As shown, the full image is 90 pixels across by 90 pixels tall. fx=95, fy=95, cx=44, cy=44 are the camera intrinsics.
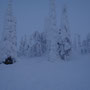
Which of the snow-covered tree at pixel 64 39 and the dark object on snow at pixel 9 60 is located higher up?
the snow-covered tree at pixel 64 39

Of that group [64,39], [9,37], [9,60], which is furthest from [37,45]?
[9,60]

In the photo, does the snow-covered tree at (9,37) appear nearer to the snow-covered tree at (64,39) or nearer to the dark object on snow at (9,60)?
the dark object on snow at (9,60)

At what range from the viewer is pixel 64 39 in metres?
24.0

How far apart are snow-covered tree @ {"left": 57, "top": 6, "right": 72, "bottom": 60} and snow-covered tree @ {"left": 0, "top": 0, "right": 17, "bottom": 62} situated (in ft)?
35.9

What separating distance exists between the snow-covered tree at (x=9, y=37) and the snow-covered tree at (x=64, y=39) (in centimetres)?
1095

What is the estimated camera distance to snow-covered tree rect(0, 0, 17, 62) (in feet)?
59.0

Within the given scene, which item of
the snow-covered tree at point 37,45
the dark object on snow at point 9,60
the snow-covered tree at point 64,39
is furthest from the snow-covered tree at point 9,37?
the snow-covered tree at point 37,45

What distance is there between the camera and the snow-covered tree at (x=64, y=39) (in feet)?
76.9

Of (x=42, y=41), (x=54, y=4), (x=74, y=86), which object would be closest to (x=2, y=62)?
(x=74, y=86)

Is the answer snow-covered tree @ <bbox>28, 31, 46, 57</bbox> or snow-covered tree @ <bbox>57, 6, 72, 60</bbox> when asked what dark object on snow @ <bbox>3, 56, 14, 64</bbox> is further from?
snow-covered tree @ <bbox>28, 31, 46, 57</bbox>

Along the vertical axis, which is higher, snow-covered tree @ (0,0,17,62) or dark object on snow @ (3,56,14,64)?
snow-covered tree @ (0,0,17,62)

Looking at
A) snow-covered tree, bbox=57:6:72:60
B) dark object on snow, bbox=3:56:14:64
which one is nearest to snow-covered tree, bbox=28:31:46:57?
snow-covered tree, bbox=57:6:72:60

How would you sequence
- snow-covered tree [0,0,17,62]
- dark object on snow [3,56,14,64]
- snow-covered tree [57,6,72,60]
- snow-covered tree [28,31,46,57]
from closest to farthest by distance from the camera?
1. dark object on snow [3,56,14,64]
2. snow-covered tree [0,0,17,62]
3. snow-covered tree [57,6,72,60]
4. snow-covered tree [28,31,46,57]

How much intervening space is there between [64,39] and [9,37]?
42.8ft
